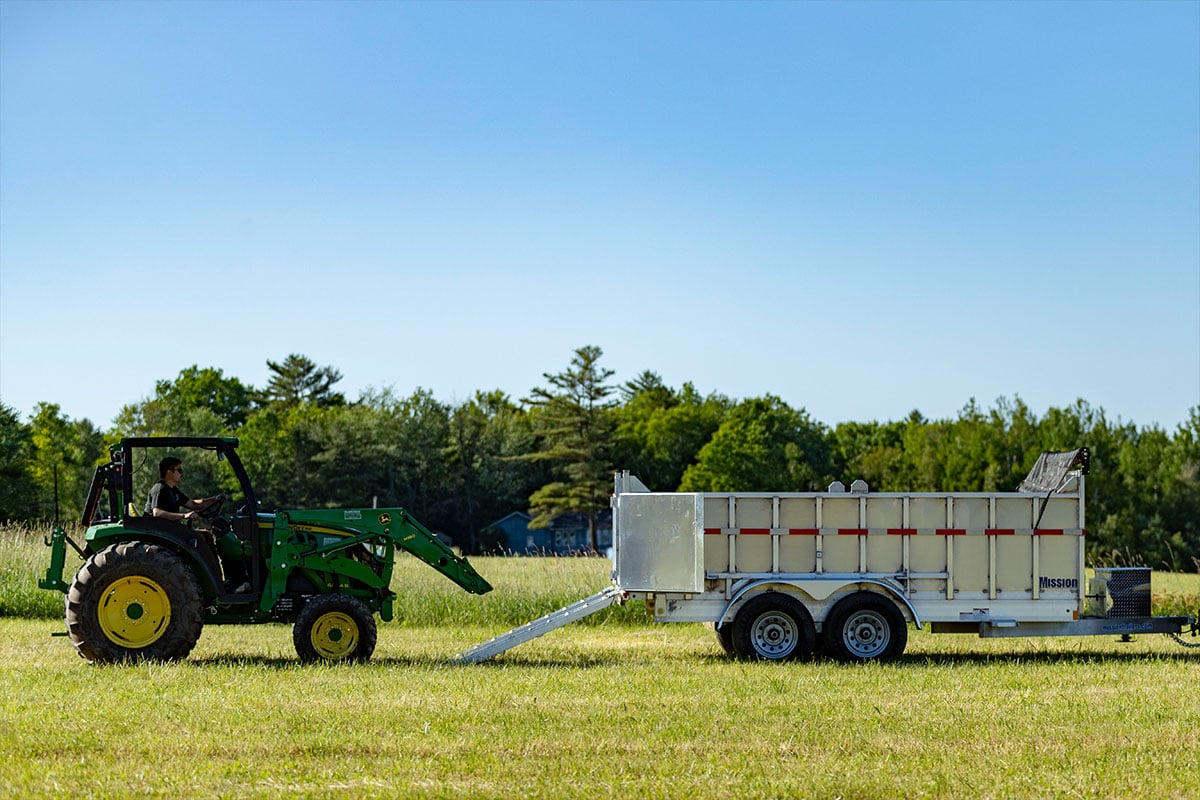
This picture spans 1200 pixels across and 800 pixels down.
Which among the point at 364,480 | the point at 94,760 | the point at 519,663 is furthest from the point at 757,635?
the point at 364,480

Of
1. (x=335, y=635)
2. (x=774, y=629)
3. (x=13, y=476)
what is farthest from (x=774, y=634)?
(x=13, y=476)

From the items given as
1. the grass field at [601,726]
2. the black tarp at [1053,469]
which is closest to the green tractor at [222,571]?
the grass field at [601,726]

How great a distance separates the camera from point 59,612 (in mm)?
22453

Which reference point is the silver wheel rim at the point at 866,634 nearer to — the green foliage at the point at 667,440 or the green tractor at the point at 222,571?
the green tractor at the point at 222,571

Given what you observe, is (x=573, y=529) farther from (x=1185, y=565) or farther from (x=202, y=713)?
(x=202, y=713)

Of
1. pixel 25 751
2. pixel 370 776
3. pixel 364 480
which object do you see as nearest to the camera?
pixel 370 776

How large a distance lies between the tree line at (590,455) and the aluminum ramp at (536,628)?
5487 cm

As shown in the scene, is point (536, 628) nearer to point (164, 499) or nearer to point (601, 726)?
point (164, 499)

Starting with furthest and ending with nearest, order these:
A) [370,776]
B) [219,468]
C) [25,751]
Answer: [219,468], [25,751], [370,776]

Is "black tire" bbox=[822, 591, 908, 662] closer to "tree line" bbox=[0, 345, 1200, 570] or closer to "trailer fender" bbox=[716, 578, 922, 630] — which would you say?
"trailer fender" bbox=[716, 578, 922, 630]

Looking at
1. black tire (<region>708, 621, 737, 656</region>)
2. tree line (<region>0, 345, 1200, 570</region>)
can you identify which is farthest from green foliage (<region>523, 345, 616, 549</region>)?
black tire (<region>708, 621, 737, 656</region>)

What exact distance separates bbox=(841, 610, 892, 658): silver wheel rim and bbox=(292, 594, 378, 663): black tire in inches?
208

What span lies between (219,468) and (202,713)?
65845 mm

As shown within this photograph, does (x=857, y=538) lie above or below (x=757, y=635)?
above
